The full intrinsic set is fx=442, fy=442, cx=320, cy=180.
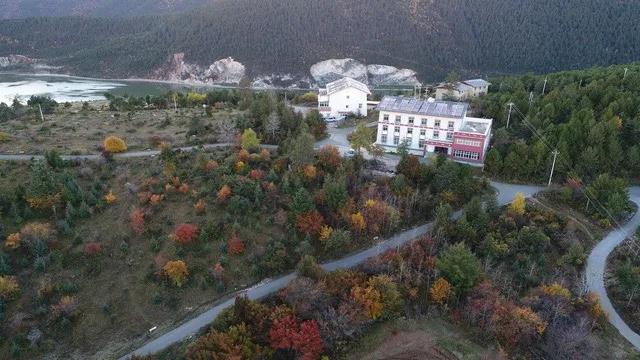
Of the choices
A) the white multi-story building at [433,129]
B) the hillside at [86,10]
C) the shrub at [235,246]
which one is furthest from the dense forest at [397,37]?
the shrub at [235,246]

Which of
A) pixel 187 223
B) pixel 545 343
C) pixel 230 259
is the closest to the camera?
pixel 545 343

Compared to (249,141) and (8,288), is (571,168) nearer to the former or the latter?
(249,141)

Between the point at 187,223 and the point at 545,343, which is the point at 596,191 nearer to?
the point at 545,343

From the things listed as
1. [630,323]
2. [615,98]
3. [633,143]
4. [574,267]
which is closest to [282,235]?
[574,267]

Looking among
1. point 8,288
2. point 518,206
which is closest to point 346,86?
point 518,206

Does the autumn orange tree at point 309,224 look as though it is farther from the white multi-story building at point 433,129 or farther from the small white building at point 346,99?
the small white building at point 346,99
